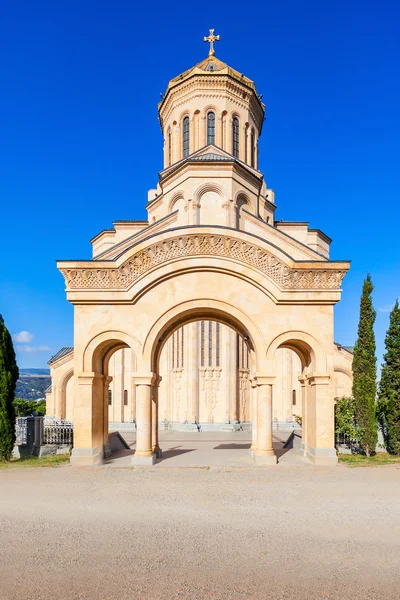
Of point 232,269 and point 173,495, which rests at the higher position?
point 232,269

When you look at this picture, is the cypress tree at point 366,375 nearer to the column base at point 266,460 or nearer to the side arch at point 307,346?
the side arch at point 307,346

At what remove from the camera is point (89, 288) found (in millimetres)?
A: 13664

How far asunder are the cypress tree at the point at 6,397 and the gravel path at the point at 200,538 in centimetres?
322

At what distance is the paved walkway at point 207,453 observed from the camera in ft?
44.5

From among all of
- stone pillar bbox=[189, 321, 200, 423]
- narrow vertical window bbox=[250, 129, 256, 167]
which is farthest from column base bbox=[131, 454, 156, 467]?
narrow vertical window bbox=[250, 129, 256, 167]

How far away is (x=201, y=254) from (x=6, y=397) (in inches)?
303

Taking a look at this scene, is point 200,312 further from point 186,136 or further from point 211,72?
point 211,72

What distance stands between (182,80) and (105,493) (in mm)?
25756

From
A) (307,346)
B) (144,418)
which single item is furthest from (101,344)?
(307,346)

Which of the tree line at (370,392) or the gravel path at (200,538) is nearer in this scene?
the gravel path at (200,538)

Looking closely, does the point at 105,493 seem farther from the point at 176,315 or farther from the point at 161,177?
the point at 161,177

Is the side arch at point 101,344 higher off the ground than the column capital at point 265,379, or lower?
higher

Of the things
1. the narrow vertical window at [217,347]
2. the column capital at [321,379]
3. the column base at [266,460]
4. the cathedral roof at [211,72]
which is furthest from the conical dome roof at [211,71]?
the column base at [266,460]

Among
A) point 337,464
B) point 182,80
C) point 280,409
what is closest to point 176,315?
point 337,464
